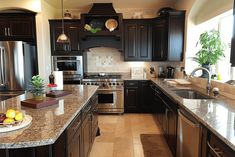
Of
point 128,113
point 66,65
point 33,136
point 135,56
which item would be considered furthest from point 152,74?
point 33,136

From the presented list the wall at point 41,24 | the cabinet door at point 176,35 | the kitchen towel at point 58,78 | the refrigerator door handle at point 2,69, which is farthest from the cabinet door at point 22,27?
the cabinet door at point 176,35

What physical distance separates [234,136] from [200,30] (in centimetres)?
330

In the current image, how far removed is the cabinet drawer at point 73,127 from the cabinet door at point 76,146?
0.05m

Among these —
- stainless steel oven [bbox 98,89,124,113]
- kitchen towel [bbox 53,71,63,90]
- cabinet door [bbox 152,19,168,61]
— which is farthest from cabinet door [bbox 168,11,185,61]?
kitchen towel [bbox 53,71,63,90]

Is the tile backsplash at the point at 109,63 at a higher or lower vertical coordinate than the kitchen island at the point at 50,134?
higher

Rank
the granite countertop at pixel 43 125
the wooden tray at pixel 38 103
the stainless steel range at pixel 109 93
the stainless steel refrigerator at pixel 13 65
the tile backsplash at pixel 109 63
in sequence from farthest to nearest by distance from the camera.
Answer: the tile backsplash at pixel 109 63 → the stainless steel range at pixel 109 93 → the stainless steel refrigerator at pixel 13 65 → the wooden tray at pixel 38 103 → the granite countertop at pixel 43 125

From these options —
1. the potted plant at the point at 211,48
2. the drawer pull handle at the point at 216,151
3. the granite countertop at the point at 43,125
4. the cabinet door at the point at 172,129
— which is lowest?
the cabinet door at the point at 172,129

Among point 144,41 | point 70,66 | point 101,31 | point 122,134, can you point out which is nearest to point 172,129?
point 122,134

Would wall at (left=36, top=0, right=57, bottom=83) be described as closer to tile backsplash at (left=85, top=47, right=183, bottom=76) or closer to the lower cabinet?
tile backsplash at (left=85, top=47, right=183, bottom=76)

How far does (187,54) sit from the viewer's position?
4199 mm

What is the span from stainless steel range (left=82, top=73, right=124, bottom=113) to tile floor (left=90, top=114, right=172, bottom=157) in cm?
20

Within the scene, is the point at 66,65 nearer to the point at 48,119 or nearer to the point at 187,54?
the point at 187,54

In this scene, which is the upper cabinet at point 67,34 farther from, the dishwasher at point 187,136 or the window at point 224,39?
the dishwasher at point 187,136

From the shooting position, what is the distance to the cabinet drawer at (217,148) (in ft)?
4.32
